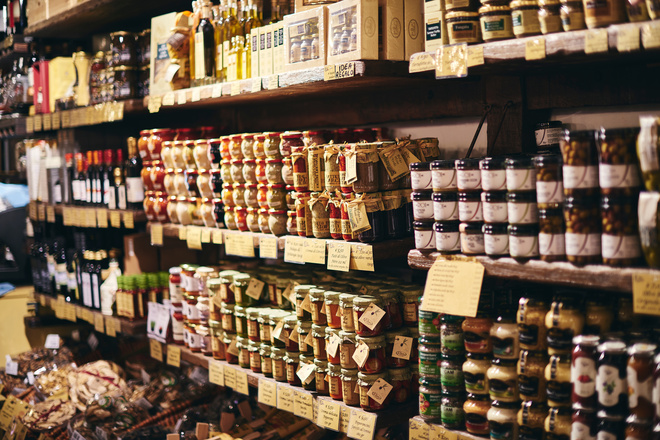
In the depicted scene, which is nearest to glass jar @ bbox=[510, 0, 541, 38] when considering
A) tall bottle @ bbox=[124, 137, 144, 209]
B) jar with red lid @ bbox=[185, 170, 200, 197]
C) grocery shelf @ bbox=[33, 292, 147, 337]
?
jar with red lid @ bbox=[185, 170, 200, 197]

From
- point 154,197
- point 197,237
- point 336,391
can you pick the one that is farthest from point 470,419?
point 154,197

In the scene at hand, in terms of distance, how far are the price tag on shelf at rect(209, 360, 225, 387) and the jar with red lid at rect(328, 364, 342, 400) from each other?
26.6 inches

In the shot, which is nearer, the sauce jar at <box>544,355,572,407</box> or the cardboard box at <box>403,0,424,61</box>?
the sauce jar at <box>544,355,572,407</box>

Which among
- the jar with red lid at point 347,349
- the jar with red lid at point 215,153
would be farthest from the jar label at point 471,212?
the jar with red lid at point 215,153

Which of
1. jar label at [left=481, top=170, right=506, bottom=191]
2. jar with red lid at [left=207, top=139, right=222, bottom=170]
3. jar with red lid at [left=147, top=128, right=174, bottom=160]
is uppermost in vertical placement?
jar with red lid at [left=147, top=128, right=174, bottom=160]

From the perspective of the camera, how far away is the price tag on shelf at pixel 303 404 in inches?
87.5

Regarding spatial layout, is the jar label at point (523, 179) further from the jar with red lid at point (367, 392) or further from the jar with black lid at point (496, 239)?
the jar with red lid at point (367, 392)

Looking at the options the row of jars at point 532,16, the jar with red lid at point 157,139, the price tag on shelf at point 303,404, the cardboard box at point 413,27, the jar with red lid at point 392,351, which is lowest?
the price tag on shelf at point 303,404

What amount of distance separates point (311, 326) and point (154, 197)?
126cm

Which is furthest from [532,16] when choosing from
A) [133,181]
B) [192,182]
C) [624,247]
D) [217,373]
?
[133,181]

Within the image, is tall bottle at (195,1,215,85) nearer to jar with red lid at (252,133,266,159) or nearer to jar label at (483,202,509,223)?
jar with red lid at (252,133,266,159)

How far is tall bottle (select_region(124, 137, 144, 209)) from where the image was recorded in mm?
3299

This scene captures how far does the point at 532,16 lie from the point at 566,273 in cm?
58

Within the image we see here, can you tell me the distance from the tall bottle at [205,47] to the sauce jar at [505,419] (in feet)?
5.74
